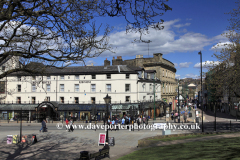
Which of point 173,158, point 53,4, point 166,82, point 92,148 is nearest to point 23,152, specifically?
point 92,148

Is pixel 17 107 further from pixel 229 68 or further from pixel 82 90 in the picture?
pixel 229 68

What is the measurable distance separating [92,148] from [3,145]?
7.92m

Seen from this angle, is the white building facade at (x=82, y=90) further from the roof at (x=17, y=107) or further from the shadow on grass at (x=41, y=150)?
the shadow on grass at (x=41, y=150)

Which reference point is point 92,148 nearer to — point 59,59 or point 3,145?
point 3,145

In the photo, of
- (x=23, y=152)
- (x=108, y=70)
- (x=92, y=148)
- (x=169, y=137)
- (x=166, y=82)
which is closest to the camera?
(x=23, y=152)

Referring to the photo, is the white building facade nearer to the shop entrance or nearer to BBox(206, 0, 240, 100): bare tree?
the shop entrance

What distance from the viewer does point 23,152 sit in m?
16.9

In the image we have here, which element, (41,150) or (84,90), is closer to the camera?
(41,150)

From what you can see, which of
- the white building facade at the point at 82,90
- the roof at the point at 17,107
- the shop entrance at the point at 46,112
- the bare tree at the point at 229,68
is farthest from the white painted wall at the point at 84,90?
Result: the bare tree at the point at 229,68

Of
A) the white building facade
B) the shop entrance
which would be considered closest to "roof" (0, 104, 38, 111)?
the white building facade

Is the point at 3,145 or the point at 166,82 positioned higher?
the point at 166,82

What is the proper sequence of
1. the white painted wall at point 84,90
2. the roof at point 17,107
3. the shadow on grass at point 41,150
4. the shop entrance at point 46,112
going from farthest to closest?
the roof at point 17,107, the shop entrance at point 46,112, the white painted wall at point 84,90, the shadow on grass at point 41,150

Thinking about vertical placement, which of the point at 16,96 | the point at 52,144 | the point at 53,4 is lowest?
the point at 52,144

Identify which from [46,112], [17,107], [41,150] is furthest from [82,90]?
[41,150]
